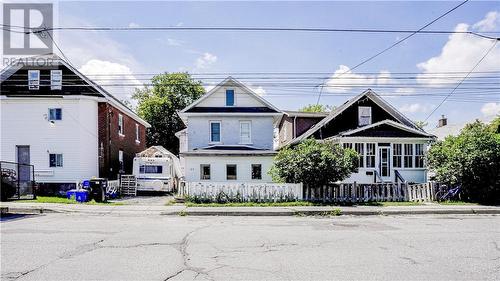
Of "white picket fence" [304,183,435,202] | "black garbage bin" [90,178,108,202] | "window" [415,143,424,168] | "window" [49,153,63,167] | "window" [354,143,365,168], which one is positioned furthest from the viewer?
"window" [415,143,424,168]

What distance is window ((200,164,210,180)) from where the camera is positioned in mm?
23938

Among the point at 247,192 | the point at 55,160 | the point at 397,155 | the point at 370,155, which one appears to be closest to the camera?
the point at 247,192

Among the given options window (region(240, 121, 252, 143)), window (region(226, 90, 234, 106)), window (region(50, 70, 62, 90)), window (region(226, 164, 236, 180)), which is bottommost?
window (region(226, 164, 236, 180))

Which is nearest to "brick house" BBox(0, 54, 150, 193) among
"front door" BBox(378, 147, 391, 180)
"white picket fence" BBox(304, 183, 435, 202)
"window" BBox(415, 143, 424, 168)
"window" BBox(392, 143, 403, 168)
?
"white picket fence" BBox(304, 183, 435, 202)

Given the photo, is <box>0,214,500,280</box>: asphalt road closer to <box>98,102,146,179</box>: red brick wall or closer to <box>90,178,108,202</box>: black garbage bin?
<box>90,178,108,202</box>: black garbage bin

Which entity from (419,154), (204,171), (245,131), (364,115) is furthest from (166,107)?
(419,154)

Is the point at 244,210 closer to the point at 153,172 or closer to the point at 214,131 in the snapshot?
the point at 153,172

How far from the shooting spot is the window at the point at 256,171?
2425 cm

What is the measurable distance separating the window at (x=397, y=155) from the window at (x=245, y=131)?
1040 cm

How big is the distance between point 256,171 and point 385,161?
8848 mm

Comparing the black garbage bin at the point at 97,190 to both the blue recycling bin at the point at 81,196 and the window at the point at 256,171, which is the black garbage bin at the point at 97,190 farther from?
the window at the point at 256,171

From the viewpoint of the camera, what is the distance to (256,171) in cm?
2436

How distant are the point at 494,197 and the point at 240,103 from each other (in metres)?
17.5

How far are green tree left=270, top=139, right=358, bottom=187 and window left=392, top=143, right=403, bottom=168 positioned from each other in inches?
234
